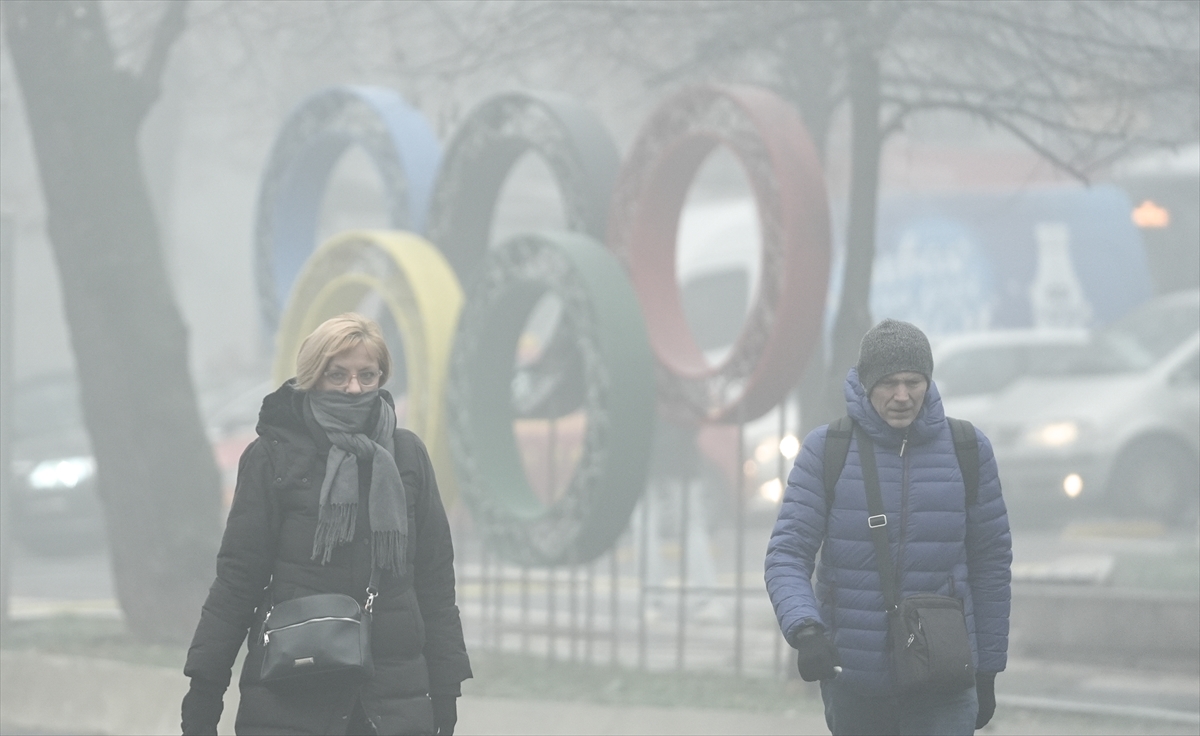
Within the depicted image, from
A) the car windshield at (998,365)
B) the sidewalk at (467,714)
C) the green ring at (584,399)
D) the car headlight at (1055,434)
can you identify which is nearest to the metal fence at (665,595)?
the green ring at (584,399)

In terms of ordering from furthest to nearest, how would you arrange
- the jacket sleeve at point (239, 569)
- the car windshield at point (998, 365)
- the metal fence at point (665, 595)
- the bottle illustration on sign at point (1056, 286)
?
the car windshield at point (998, 365)
the bottle illustration on sign at point (1056, 286)
the metal fence at point (665, 595)
the jacket sleeve at point (239, 569)

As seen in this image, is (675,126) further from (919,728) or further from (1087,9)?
(919,728)

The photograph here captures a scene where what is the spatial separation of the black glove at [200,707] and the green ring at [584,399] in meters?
5.10

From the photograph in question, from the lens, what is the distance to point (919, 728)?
433cm

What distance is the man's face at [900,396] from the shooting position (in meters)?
4.32

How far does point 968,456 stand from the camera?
14.4ft

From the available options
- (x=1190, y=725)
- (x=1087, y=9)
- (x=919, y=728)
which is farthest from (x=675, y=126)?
(x=919, y=728)

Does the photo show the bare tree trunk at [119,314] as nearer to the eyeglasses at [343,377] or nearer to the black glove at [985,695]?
the eyeglasses at [343,377]

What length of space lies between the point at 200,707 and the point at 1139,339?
32.1 ft

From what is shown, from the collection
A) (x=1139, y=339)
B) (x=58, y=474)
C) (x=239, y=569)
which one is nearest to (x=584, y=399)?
(x=1139, y=339)

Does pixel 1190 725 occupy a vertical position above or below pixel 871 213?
below

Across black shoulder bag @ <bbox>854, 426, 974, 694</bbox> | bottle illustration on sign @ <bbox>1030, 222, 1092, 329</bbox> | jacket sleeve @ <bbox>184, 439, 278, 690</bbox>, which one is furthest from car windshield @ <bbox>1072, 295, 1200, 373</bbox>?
jacket sleeve @ <bbox>184, 439, 278, 690</bbox>

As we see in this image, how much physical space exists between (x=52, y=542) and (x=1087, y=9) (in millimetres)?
12483

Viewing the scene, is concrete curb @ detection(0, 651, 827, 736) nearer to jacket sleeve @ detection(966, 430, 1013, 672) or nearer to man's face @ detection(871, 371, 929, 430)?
jacket sleeve @ detection(966, 430, 1013, 672)
